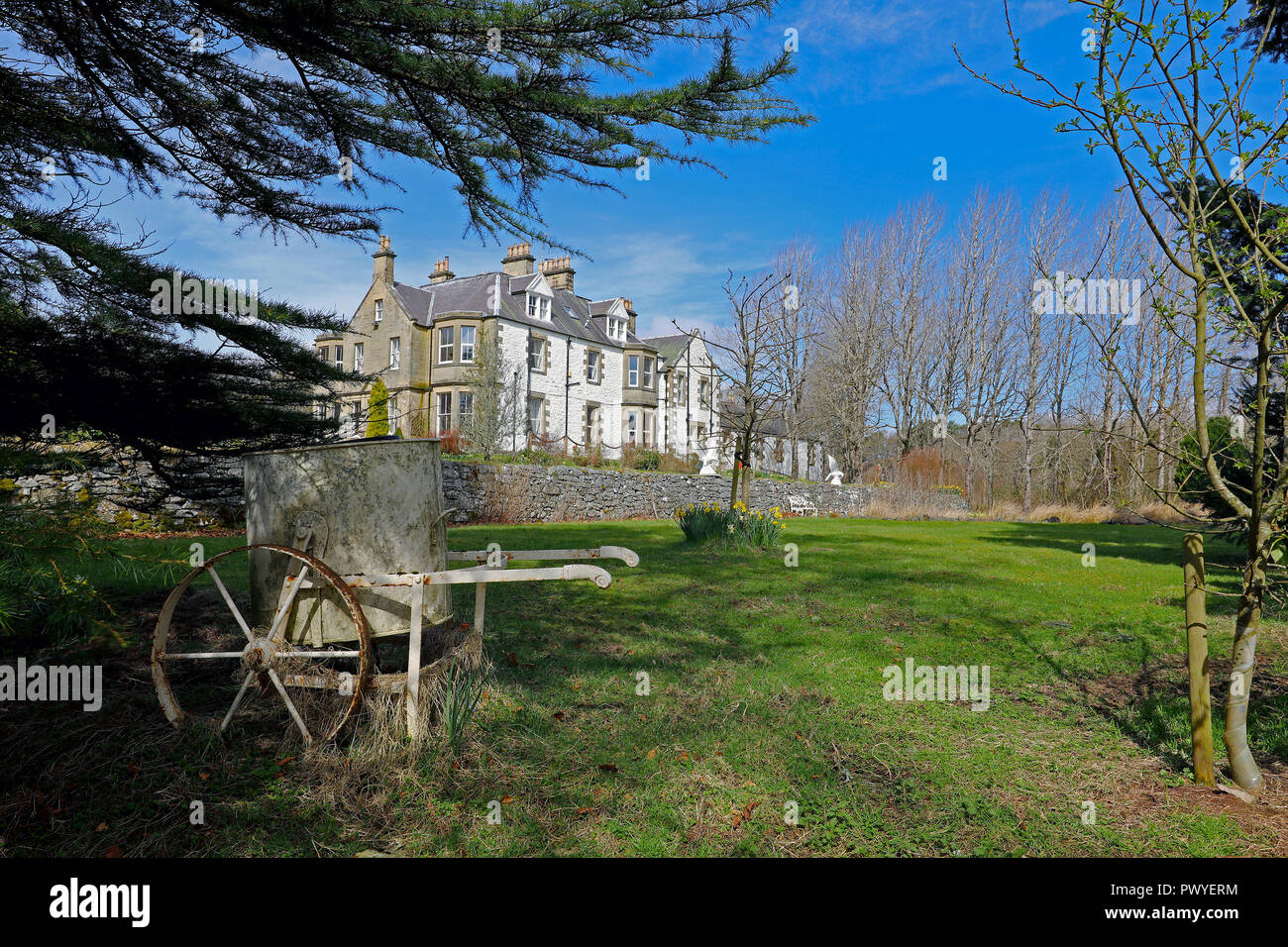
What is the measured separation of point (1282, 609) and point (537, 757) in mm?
7349

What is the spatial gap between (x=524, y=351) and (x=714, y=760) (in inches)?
1181

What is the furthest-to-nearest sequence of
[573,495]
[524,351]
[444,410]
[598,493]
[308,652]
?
[524,351], [444,410], [598,493], [573,495], [308,652]

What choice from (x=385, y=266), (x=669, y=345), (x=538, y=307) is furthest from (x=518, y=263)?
(x=669, y=345)

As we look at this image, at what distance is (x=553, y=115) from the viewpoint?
4086mm

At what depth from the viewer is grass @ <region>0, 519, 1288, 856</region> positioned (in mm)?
3227

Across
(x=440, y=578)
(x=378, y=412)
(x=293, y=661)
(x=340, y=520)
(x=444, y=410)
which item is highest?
(x=444, y=410)

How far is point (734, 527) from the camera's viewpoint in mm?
11703

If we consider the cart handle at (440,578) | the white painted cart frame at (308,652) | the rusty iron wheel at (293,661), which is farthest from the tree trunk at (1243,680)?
the rusty iron wheel at (293,661)

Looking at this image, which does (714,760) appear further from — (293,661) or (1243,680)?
(1243,680)

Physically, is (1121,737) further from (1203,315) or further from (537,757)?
(537,757)

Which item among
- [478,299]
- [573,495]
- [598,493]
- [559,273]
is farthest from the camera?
[559,273]
